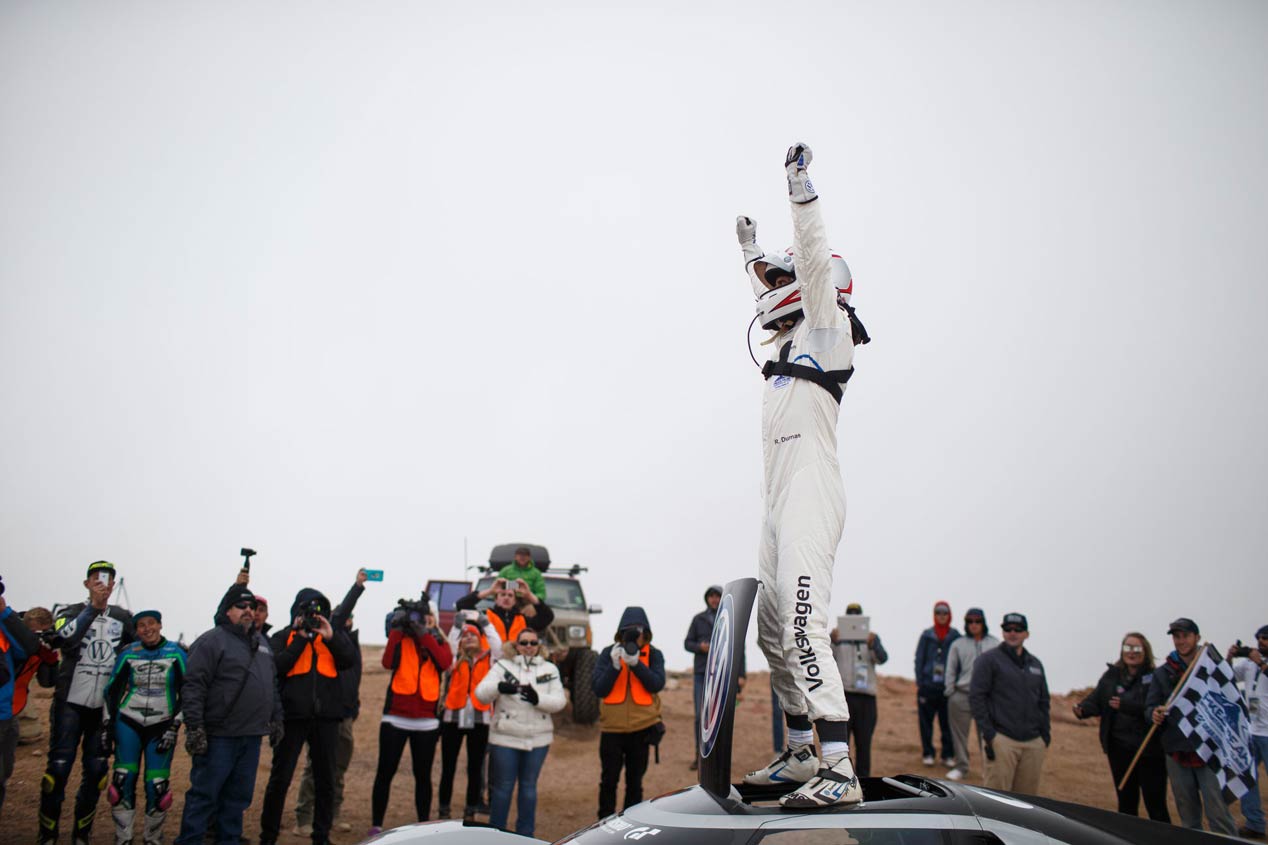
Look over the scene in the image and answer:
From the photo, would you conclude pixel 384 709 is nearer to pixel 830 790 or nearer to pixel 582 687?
pixel 582 687

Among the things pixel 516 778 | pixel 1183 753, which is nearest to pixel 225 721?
pixel 516 778

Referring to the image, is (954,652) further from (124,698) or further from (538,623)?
(124,698)

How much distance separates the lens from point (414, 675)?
27.8ft

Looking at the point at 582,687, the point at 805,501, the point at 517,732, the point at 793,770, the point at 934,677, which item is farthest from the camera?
the point at 582,687

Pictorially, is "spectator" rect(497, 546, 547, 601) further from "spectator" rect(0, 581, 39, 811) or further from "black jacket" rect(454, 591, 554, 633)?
"spectator" rect(0, 581, 39, 811)

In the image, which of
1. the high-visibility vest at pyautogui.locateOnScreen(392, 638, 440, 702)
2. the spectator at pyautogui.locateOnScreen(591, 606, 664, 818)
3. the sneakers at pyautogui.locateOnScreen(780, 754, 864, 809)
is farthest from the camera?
the spectator at pyautogui.locateOnScreen(591, 606, 664, 818)

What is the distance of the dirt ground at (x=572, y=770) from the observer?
8.63 metres

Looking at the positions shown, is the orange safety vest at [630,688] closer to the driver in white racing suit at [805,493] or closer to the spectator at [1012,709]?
the spectator at [1012,709]

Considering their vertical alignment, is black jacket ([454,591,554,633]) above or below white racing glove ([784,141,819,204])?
below

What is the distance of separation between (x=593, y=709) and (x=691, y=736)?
165 cm

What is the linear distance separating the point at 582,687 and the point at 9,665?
8036mm

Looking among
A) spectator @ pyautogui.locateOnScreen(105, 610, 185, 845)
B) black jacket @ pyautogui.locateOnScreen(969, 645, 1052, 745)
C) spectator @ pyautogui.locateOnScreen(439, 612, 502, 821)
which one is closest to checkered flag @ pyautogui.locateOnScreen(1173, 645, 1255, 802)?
black jacket @ pyautogui.locateOnScreen(969, 645, 1052, 745)

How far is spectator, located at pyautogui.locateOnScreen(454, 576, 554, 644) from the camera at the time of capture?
8984 mm

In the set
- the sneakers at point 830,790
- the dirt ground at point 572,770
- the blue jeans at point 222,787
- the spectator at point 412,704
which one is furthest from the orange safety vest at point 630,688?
the sneakers at point 830,790
